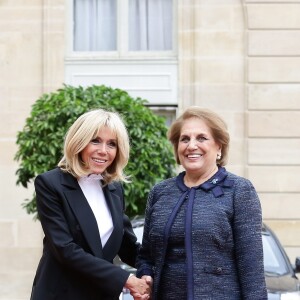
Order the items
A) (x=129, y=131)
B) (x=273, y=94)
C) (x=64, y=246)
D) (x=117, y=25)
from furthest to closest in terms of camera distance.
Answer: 1. (x=117, y=25)
2. (x=273, y=94)
3. (x=129, y=131)
4. (x=64, y=246)

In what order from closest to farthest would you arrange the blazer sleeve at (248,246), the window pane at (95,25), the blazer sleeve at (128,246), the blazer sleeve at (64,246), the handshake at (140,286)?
1. the blazer sleeve at (248,246)
2. the blazer sleeve at (64,246)
3. the handshake at (140,286)
4. the blazer sleeve at (128,246)
5. the window pane at (95,25)

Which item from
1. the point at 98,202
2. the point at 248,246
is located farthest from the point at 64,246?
the point at 248,246

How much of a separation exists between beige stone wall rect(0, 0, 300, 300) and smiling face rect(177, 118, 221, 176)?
11.1 meters

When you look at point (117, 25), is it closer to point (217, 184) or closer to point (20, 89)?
point (20, 89)

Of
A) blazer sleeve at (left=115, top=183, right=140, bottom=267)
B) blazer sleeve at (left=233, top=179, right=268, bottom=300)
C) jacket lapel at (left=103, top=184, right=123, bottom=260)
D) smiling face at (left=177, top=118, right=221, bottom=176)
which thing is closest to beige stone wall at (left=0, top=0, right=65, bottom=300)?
blazer sleeve at (left=115, top=183, right=140, bottom=267)

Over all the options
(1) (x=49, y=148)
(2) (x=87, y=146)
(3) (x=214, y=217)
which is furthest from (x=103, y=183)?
(1) (x=49, y=148)

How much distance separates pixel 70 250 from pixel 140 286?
1.34ft

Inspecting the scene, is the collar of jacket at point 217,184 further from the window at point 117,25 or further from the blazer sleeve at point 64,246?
the window at point 117,25

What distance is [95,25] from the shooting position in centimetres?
1762

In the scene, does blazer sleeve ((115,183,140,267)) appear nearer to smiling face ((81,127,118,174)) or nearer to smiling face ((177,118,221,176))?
smiling face ((81,127,118,174))

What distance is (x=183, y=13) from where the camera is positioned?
17297mm

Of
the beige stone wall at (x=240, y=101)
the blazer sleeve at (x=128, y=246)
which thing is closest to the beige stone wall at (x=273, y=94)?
the beige stone wall at (x=240, y=101)

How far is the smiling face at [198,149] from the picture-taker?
595cm

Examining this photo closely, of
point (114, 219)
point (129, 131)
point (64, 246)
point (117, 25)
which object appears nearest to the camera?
point (64, 246)
